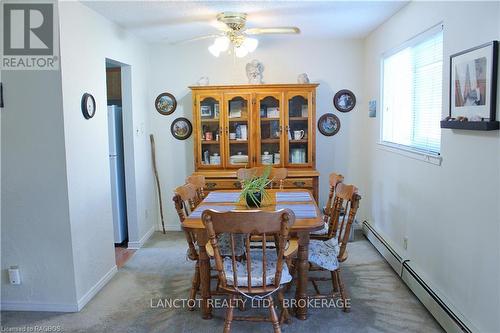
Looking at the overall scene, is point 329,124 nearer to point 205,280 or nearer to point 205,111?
point 205,111

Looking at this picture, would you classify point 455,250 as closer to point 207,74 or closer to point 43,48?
point 43,48

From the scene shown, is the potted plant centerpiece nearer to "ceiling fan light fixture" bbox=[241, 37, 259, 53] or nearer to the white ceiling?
"ceiling fan light fixture" bbox=[241, 37, 259, 53]

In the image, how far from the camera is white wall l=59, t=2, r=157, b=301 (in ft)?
9.73

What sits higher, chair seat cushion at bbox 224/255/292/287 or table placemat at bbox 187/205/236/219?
table placemat at bbox 187/205/236/219

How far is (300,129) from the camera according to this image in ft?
15.3

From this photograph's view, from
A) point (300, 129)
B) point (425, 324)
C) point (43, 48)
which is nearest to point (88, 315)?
point (43, 48)

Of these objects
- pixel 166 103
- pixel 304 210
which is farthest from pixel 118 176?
pixel 304 210

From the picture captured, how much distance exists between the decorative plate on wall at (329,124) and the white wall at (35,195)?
299cm

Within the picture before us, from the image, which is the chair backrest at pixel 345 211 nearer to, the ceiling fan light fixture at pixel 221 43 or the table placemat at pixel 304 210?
the table placemat at pixel 304 210

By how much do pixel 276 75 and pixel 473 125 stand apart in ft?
9.49

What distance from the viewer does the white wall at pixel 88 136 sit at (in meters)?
2.97

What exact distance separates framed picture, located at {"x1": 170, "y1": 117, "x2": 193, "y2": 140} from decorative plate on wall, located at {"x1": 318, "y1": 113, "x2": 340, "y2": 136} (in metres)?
1.56

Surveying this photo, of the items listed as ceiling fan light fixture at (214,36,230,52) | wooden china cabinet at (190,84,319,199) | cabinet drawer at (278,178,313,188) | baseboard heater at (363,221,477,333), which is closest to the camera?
baseboard heater at (363,221,477,333)

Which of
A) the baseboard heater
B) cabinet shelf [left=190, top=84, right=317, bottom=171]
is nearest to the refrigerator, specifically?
cabinet shelf [left=190, top=84, right=317, bottom=171]
